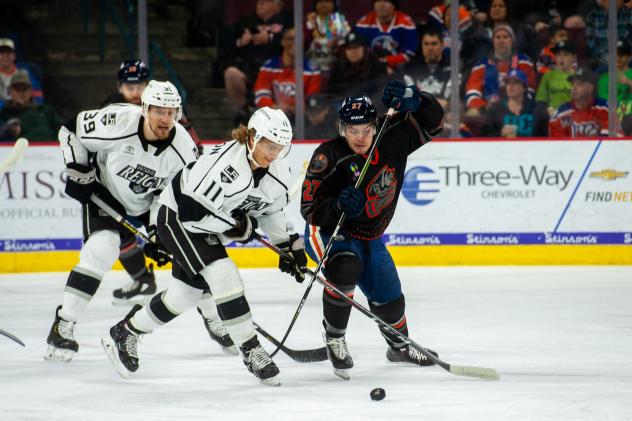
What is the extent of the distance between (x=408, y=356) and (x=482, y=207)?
3090 millimetres

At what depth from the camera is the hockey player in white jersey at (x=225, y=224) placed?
3.89m

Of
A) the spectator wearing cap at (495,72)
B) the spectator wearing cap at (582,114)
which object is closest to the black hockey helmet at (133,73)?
the spectator wearing cap at (495,72)

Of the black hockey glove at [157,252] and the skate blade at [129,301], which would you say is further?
the skate blade at [129,301]

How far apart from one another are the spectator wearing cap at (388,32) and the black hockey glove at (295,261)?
12.4 ft

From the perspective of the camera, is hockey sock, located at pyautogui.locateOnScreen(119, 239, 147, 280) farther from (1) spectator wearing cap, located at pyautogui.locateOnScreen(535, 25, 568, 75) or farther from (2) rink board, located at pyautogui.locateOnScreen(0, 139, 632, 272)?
(1) spectator wearing cap, located at pyautogui.locateOnScreen(535, 25, 568, 75)

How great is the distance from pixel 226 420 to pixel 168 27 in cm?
475

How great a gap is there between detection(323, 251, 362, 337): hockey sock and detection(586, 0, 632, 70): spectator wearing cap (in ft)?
13.1

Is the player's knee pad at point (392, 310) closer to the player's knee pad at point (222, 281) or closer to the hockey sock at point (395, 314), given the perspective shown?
the hockey sock at point (395, 314)

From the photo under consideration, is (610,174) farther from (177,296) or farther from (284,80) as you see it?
(177,296)

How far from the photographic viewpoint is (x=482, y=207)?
7363 mm

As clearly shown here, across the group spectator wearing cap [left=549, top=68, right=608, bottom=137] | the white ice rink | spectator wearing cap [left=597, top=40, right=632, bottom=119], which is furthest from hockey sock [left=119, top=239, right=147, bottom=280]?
spectator wearing cap [left=597, top=40, right=632, bottom=119]

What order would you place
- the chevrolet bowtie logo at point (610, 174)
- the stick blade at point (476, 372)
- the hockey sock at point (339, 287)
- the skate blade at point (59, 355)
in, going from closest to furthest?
the stick blade at point (476, 372), the hockey sock at point (339, 287), the skate blade at point (59, 355), the chevrolet bowtie logo at point (610, 174)

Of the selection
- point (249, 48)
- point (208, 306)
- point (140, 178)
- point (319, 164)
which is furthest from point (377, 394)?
point (249, 48)

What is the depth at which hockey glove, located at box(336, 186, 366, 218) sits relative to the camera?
4.03m
